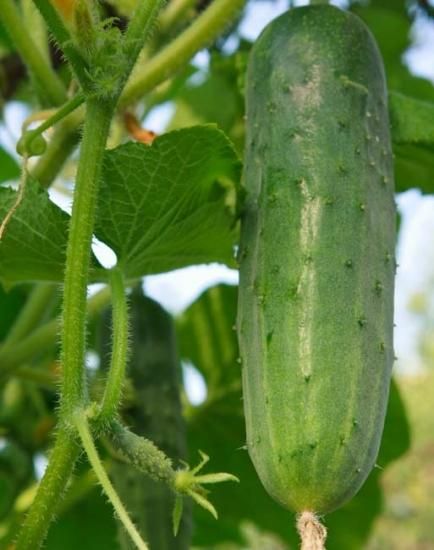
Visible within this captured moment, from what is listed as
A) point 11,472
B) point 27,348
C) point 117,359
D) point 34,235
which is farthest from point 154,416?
point 11,472

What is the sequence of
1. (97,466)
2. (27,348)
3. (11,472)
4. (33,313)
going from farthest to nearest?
(11,472), (33,313), (27,348), (97,466)

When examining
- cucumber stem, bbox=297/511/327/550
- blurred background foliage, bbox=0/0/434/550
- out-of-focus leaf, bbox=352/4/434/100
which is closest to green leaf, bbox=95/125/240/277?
blurred background foliage, bbox=0/0/434/550

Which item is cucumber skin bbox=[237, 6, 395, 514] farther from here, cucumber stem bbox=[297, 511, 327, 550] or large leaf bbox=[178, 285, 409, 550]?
large leaf bbox=[178, 285, 409, 550]

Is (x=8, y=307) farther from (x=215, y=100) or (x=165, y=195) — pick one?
(x=165, y=195)

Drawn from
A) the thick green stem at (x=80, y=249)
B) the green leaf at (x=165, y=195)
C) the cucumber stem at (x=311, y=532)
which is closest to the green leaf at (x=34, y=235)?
the green leaf at (x=165, y=195)

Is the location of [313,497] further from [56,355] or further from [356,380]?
[56,355]

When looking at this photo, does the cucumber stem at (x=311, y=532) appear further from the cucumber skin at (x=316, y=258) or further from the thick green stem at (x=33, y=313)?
the thick green stem at (x=33, y=313)
